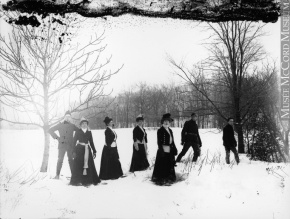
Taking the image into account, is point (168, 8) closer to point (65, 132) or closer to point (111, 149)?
point (65, 132)

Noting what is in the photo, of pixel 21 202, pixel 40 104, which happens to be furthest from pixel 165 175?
pixel 40 104

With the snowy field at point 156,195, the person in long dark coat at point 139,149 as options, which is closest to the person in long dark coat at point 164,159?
the snowy field at point 156,195

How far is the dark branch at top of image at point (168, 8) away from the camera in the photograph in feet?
6.18

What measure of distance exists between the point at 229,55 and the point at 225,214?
587 centimetres

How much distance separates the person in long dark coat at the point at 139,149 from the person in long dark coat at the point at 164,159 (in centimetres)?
125

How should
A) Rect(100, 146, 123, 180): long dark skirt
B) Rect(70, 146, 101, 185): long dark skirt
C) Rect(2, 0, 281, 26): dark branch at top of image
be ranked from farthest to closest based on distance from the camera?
1. Rect(100, 146, 123, 180): long dark skirt
2. Rect(70, 146, 101, 185): long dark skirt
3. Rect(2, 0, 281, 26): dark branch at top of image

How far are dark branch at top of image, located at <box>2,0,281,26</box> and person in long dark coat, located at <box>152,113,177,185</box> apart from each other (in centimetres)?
396

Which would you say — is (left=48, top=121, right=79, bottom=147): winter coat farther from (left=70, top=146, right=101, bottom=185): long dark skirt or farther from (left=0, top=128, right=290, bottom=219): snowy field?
(left=0, top=128, right=290, bottom=219): snowy field

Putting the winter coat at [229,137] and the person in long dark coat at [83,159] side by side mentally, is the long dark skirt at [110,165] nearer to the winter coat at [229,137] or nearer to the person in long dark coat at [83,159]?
the person in long dark coat at [83,159]

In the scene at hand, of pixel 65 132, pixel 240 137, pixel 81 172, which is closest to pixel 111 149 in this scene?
pixel 81 172

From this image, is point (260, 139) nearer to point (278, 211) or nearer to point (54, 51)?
point (278, 211)

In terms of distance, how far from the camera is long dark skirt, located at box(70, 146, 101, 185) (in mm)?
5758

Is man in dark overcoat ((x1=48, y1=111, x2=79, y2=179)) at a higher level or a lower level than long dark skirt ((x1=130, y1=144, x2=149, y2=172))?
higher

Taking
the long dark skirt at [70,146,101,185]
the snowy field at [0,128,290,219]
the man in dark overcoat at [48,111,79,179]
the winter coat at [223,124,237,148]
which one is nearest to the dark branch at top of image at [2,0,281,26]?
the snowy field at [0,128,290,219]
